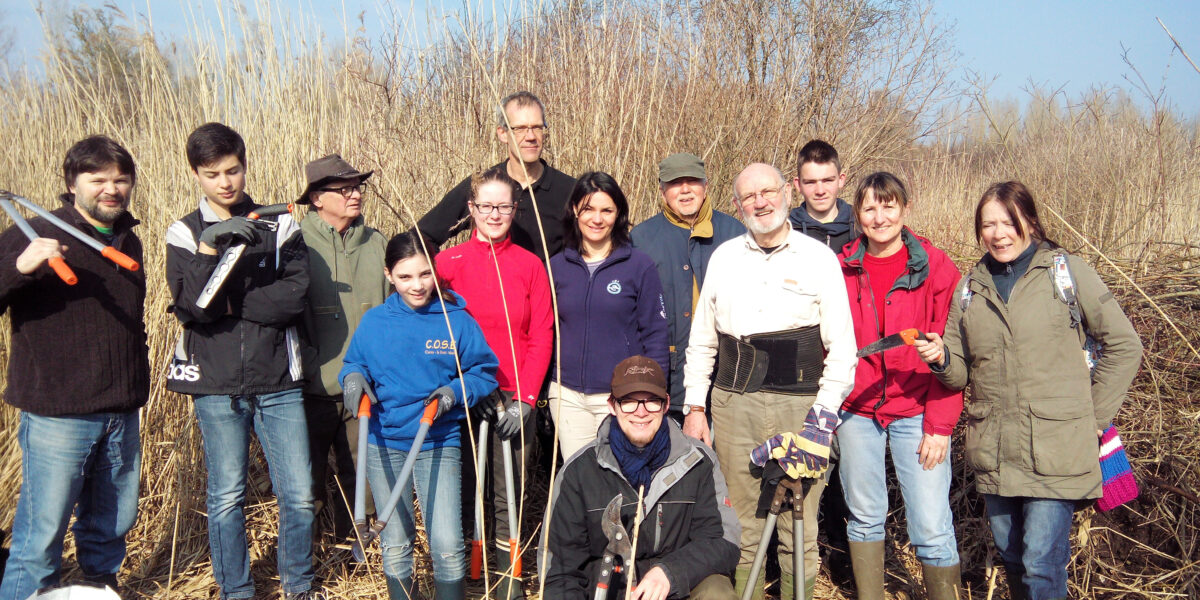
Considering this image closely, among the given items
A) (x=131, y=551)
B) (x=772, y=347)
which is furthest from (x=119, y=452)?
(x=772, y=347)

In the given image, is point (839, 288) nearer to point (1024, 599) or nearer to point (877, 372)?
point (877, 372)

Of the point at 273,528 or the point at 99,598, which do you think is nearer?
the point at 99,598

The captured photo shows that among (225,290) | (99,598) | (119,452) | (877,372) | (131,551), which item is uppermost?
(225,290)

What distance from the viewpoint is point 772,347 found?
3.04 m

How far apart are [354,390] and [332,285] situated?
0.82 meters

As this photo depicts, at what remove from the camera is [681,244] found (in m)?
3.64

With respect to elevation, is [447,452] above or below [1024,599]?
above

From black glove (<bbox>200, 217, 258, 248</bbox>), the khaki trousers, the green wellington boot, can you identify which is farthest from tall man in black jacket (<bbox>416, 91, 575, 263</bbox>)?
the green wellington boot

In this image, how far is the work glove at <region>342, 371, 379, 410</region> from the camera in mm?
2957

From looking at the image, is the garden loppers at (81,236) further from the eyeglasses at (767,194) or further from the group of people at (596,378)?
the eyeglasses at (767,194)

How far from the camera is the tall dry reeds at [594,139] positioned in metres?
3.71

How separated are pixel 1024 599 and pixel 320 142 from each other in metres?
4.35

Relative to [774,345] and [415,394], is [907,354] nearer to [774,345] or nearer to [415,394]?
[774,345]

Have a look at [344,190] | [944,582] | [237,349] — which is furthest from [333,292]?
[944,582]
